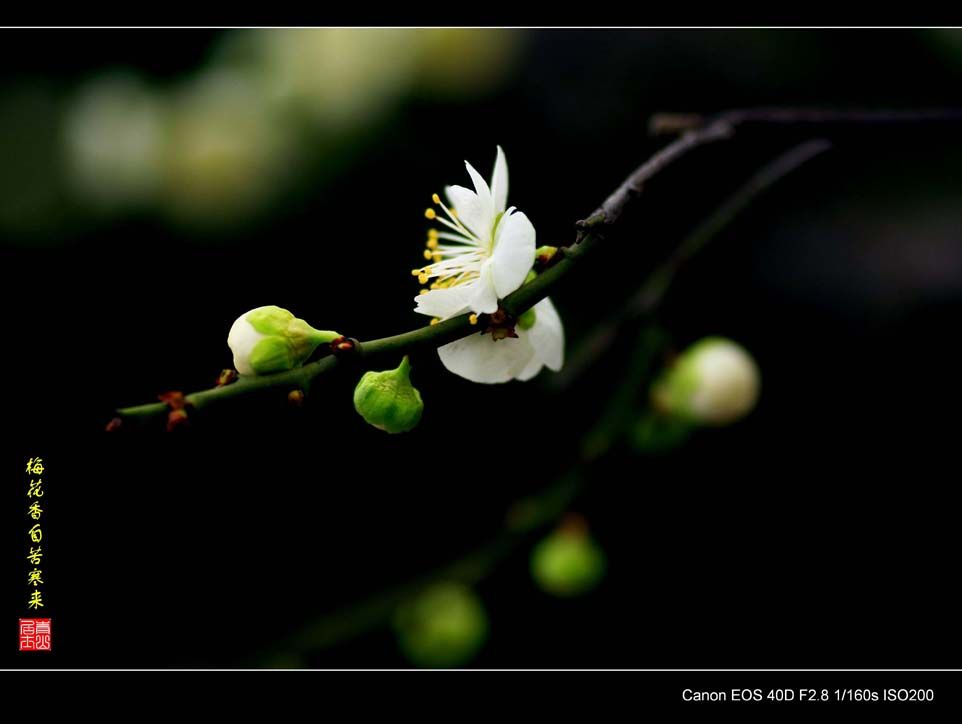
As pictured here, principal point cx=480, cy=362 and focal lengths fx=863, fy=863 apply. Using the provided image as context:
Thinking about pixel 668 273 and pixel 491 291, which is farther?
pixel 668 273

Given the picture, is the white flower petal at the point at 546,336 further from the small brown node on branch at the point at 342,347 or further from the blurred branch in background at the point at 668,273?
the blurred branch in background at the point at 668,273

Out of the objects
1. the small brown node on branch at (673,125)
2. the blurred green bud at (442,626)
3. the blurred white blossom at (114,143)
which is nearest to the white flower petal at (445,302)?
the small brown node on branch at (673,125)

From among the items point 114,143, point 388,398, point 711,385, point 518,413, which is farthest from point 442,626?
point 114,143

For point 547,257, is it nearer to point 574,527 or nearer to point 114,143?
point 574,527

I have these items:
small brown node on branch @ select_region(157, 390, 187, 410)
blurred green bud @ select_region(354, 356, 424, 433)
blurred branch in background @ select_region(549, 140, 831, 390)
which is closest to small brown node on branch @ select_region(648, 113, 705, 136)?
blurred branch in background @ select_region(549, 140, 831, 390)

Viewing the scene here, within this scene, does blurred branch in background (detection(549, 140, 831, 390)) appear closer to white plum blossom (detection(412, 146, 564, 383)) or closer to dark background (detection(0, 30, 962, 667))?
dark background (detection(0, 30, 962, 667))

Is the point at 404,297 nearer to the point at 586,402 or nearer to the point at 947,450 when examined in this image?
the point at 586,402
